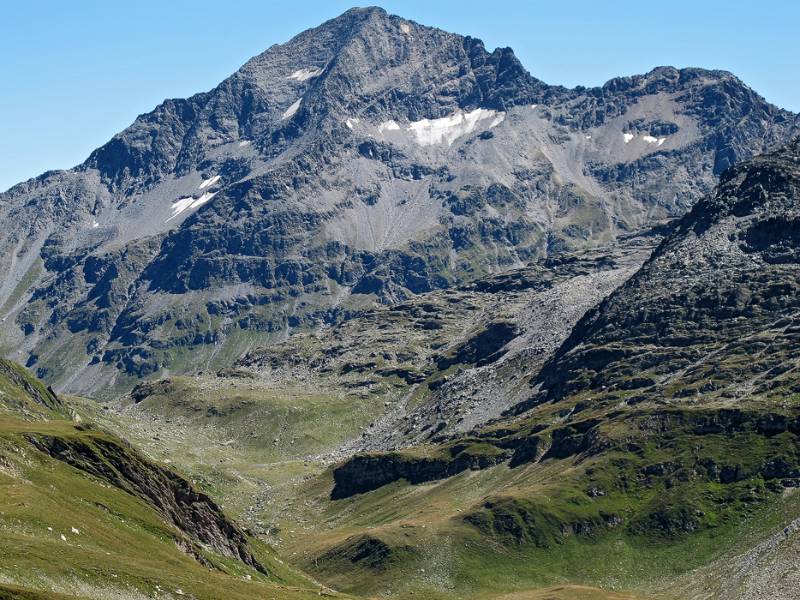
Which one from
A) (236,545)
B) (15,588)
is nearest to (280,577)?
(236,545)

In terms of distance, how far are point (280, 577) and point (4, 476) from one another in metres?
78.4

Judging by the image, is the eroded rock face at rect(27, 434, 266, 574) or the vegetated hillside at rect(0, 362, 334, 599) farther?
the eroded rock face at rect(27, 434, 266, 574)

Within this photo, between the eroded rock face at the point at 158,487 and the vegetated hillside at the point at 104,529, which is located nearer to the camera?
the vegetated hillside at the point at 104,529

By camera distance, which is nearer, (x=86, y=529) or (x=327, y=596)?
(x=86, y=529)

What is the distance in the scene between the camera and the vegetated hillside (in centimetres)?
10756

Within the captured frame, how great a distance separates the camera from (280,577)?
200 m

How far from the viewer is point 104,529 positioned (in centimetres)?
13600

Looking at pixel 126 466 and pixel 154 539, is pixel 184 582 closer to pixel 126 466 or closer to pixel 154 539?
pixel 154 539

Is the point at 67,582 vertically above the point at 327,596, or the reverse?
the point at 67,582

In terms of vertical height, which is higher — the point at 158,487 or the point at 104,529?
the point at 104,529

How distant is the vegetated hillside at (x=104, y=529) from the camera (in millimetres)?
107562

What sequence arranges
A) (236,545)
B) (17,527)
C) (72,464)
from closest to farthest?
(17,527) < (72,464) < (236,545)

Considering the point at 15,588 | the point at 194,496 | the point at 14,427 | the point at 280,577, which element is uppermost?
the point at 14,427

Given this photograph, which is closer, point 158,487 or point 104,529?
point 104,529
